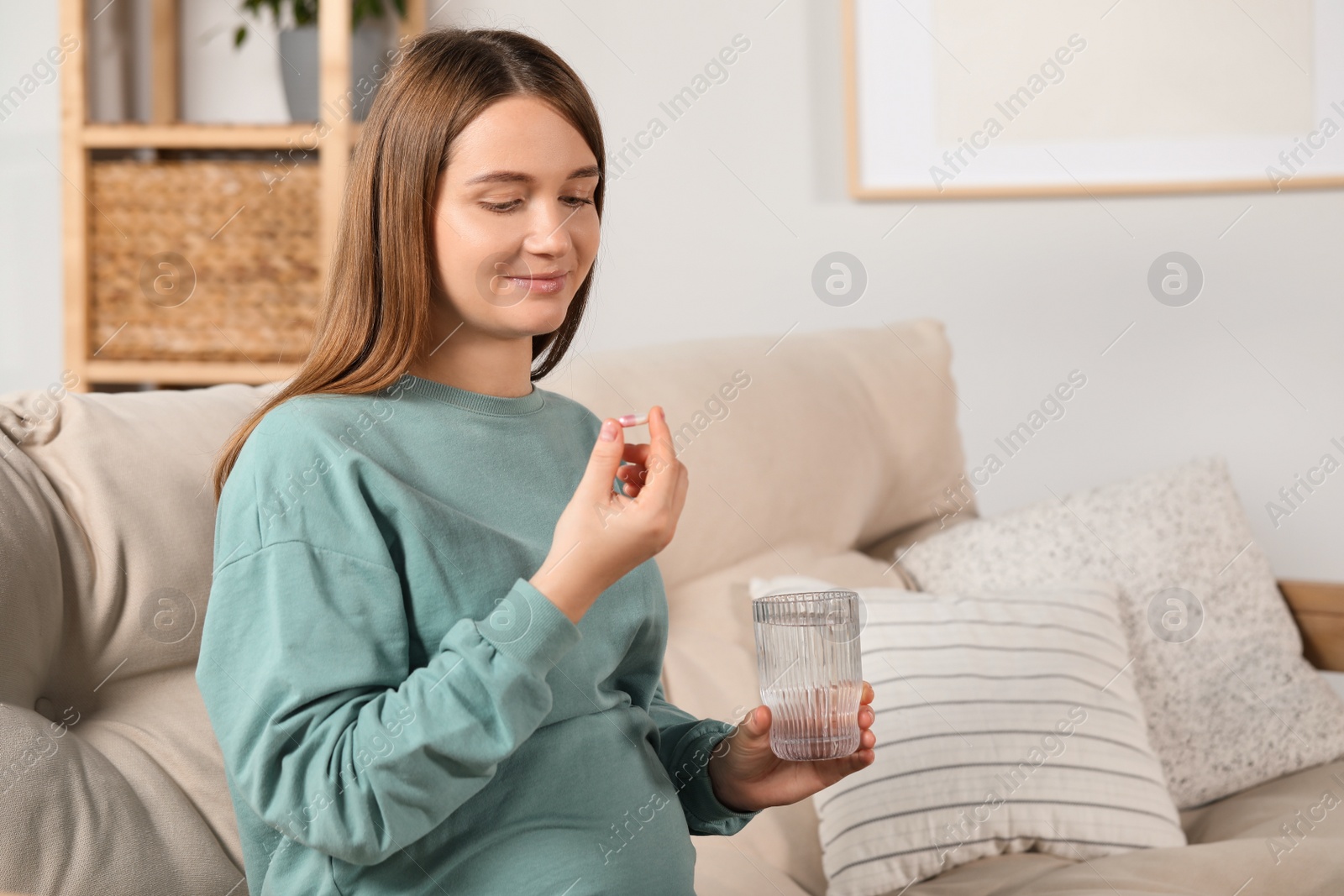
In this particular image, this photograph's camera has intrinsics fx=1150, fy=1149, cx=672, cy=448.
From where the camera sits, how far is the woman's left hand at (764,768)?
849mm

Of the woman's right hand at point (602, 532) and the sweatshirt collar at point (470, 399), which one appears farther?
the sweatshirt collar at point (470, 399)

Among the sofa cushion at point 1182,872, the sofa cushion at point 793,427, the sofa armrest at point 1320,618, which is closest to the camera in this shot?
the sofa cushion at point 1182,872

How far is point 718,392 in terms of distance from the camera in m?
1.51

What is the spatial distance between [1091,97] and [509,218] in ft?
5.66

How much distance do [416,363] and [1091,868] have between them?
2.89 feet

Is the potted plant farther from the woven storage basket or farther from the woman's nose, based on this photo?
the woman's nose

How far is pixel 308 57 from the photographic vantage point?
2.10 metres

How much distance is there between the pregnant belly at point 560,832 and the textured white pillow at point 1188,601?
886 millimetres

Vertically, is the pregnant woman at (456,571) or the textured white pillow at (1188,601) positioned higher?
the pregnant woman at (456,571)

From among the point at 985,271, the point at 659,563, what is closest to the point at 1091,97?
the point at 985,271

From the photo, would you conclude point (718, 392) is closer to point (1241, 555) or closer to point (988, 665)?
point (988, 665)

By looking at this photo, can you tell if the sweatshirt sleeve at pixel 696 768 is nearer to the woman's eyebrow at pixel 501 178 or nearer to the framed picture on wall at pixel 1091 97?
the woman's eyebrow at pixel 501 178

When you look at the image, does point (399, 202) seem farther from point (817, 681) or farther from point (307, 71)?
point (307, 71)

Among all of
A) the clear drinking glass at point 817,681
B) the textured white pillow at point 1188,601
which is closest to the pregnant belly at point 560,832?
the clear drinking glass at point 817,681
